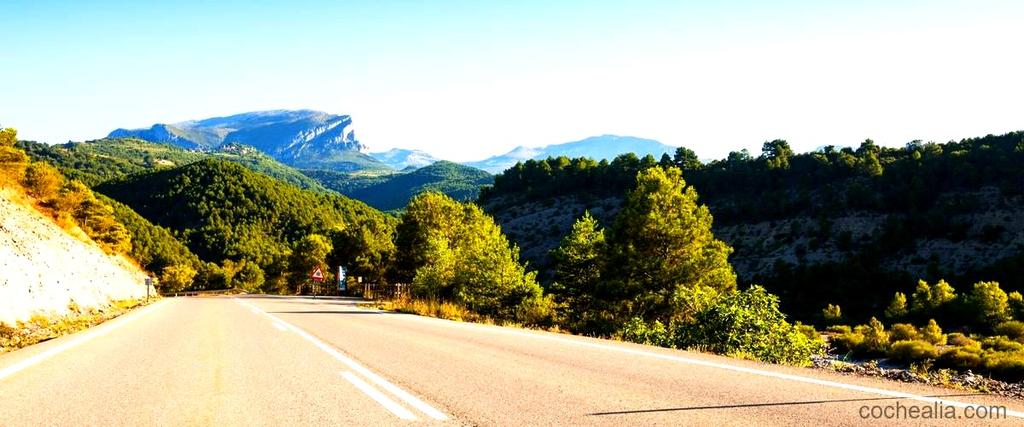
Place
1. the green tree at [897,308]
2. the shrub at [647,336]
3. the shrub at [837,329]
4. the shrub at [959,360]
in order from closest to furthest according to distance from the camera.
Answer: the shrub at [647,336]
the shrub at [959,360]
the shrub at [837,329]
the green tree at [897,308]

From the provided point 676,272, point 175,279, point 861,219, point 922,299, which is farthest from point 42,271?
point 175,279

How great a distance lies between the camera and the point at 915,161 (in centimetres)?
8881

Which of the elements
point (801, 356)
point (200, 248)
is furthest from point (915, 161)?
point (200, 248)

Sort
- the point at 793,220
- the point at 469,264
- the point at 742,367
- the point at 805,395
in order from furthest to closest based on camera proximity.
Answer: the point at 793,220 < the point at 469,264 < the point at 742,367 < the point at 805,395

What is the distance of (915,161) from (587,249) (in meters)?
75.0

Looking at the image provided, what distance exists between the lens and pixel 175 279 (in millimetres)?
130500

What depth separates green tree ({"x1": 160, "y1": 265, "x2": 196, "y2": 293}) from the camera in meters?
130

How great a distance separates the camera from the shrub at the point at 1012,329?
51.9m

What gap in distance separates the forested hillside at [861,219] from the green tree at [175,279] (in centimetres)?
7496

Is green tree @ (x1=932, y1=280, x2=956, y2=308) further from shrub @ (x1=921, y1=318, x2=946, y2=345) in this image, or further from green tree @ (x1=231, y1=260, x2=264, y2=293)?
green tree @ (x1=231, y1=260, x2=264, y2=293)

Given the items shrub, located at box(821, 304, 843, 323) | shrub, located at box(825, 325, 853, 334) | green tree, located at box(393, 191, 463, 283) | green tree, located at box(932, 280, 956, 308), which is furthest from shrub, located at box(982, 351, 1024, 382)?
green tree, located at box(393, 191, 463, 283)

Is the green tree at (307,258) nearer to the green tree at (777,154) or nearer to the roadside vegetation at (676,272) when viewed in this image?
the roadside vegetation at (676,272)

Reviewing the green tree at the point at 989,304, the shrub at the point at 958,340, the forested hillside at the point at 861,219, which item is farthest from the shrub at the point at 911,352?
the forested hillside at the point at 861,219

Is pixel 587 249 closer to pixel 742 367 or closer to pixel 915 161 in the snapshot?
pixel 742 367
